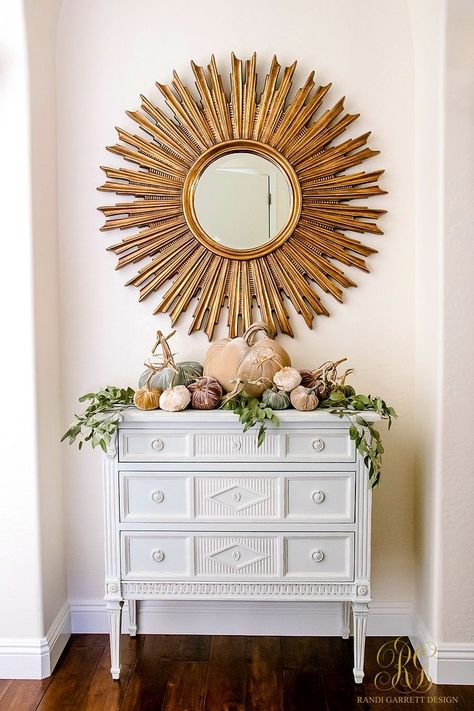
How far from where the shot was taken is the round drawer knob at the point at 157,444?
2.17 metres

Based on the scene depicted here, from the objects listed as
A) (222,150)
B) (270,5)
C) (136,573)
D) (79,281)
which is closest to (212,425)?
(136,573)

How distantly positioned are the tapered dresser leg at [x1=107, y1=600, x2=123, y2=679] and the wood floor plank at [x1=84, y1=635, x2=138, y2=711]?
35 millimetres

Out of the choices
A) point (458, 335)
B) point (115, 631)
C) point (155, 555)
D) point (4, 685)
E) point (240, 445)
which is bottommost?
point (4, 685)

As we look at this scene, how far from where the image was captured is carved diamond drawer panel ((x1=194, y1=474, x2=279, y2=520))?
7.13 feet

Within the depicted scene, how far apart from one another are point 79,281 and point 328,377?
1.09 m

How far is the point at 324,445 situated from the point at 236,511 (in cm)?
38

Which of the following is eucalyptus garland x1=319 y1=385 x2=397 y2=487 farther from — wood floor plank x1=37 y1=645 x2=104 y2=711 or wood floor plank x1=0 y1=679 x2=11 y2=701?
wood floor plank x1=0 y1=679 x2=11 y2=701

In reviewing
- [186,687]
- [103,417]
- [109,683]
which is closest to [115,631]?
[109,683]

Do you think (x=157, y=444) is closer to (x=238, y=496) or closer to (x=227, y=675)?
(x=238, y=496)

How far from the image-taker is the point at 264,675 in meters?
2.29

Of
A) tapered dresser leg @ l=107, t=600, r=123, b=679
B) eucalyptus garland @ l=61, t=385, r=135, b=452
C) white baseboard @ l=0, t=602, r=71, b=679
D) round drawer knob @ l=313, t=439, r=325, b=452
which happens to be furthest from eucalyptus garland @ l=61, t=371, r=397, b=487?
white baseboard @ l=0, t=602, r=71, b=679

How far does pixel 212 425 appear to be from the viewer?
215cm

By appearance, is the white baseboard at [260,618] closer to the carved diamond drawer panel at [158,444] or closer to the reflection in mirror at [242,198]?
the carved diamond drawer panel at [158,444]

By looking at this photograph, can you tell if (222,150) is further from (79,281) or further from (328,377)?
(328,377)
